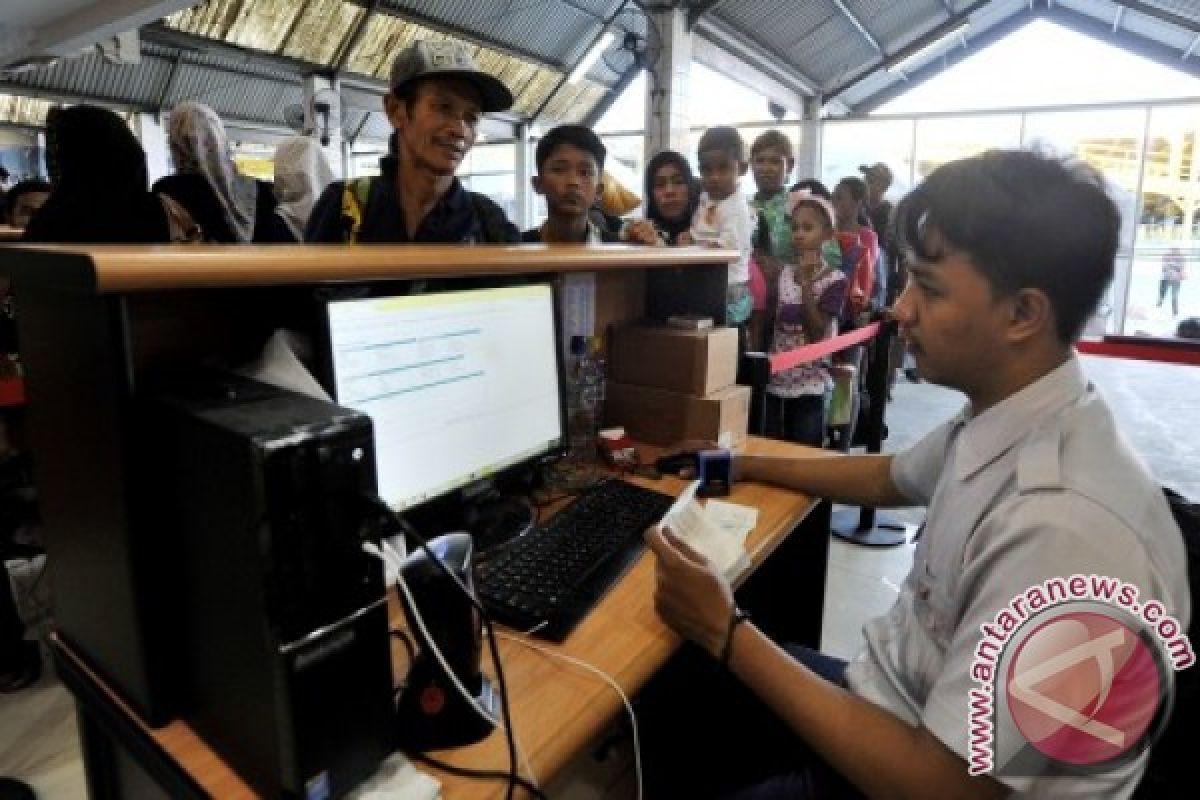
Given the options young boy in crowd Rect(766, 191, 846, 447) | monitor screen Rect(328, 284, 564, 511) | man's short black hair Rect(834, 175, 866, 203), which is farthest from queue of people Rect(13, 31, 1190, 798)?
man's short black hair Rect(834, 175, 866, 203)

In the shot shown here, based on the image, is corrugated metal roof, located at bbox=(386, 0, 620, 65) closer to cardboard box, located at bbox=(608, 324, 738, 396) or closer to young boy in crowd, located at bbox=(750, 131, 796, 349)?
young boy in crowd, located at bbox=(750, 131, 796, 349)

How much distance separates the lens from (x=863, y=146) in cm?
852

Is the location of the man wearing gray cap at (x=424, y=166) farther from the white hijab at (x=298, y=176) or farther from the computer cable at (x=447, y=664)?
the computer cable at (x=447, y=664)

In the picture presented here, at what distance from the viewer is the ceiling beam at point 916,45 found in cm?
762

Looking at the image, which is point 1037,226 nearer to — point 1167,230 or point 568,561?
point 568,561

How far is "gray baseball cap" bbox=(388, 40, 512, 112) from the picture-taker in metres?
1.63

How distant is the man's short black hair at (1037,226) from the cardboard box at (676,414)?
2.37ft

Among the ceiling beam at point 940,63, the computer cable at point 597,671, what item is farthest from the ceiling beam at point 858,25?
the computer cable at point 597,671

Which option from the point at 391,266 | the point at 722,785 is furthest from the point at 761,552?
the point at 391,266

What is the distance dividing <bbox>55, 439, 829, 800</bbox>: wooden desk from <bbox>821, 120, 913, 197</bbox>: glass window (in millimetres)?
8086

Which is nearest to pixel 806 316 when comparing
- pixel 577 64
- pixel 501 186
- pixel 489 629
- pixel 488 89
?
pixel 488 89

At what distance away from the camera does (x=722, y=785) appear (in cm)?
112

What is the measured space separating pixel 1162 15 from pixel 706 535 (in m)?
7.93

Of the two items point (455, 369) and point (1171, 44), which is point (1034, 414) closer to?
point (455, 369)
